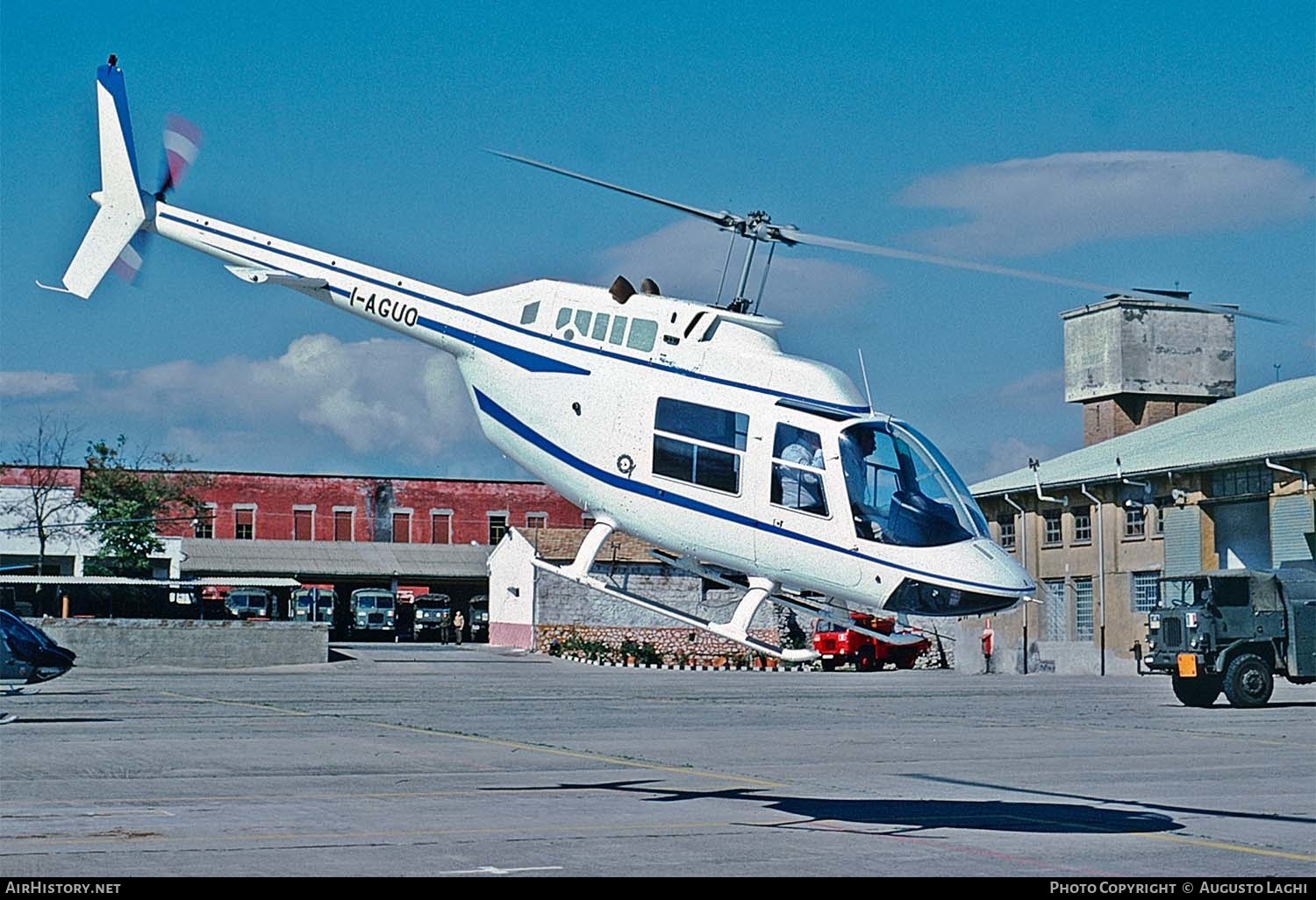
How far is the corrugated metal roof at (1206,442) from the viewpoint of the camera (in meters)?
46.7

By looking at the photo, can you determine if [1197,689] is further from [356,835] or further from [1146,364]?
[1146,364]

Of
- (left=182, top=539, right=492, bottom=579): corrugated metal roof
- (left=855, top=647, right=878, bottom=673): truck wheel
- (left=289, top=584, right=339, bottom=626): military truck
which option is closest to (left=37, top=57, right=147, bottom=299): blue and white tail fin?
(left=855, top=647, right=878, bottom=673): truck wheel

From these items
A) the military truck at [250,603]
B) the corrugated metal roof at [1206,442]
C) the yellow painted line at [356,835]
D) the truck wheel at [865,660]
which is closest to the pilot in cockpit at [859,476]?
the yellow painted line at [356,835]

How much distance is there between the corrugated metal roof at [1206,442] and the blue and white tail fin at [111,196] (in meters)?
33.9

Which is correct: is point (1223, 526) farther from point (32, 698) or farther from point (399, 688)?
point (32, 698)

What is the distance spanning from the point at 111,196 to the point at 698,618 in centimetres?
832

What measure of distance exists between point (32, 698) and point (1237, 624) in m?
24.5

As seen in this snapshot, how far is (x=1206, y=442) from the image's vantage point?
50.4 m

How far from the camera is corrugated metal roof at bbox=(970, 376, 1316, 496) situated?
46719mm

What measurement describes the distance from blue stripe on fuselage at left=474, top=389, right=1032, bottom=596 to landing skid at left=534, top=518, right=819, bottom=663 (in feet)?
1.46

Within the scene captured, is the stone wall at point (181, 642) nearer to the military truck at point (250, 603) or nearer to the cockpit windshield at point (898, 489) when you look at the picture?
the military truck at point (250, 603)

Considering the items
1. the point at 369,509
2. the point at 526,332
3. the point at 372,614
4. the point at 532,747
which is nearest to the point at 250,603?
the point at 372,614

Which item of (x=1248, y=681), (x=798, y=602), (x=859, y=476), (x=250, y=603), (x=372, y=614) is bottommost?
(x=1248, y=681)
